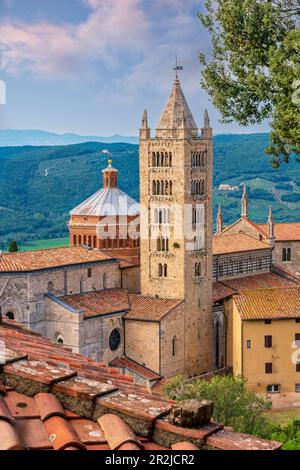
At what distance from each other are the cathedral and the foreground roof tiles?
0.08 meters

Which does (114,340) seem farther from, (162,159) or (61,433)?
(61,433)

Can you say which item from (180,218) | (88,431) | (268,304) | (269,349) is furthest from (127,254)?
(88,431)

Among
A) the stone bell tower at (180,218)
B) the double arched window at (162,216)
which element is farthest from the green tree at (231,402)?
the double arched window at (162,216)

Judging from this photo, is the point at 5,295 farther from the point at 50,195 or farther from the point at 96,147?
the point at 96,147

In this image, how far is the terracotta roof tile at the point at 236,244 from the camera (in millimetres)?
56344

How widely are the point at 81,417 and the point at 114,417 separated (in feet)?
0.88

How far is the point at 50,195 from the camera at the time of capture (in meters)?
144

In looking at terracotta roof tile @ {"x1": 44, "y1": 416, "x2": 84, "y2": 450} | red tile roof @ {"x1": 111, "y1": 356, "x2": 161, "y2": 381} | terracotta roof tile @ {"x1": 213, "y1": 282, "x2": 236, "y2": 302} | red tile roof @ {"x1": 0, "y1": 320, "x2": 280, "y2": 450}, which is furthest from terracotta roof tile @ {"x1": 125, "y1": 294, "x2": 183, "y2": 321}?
terracotta roof tile @ {"x1": 44, "y1": 416, "x2": 84, "y2": 450}

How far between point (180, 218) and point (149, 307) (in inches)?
216

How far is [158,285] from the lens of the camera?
164 feet

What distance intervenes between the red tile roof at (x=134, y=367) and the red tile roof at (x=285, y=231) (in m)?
24.0

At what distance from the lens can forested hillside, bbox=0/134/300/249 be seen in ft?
428

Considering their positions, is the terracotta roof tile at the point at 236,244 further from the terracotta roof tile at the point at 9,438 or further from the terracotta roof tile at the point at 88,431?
the terracotta roof tile at the point at 9,438
